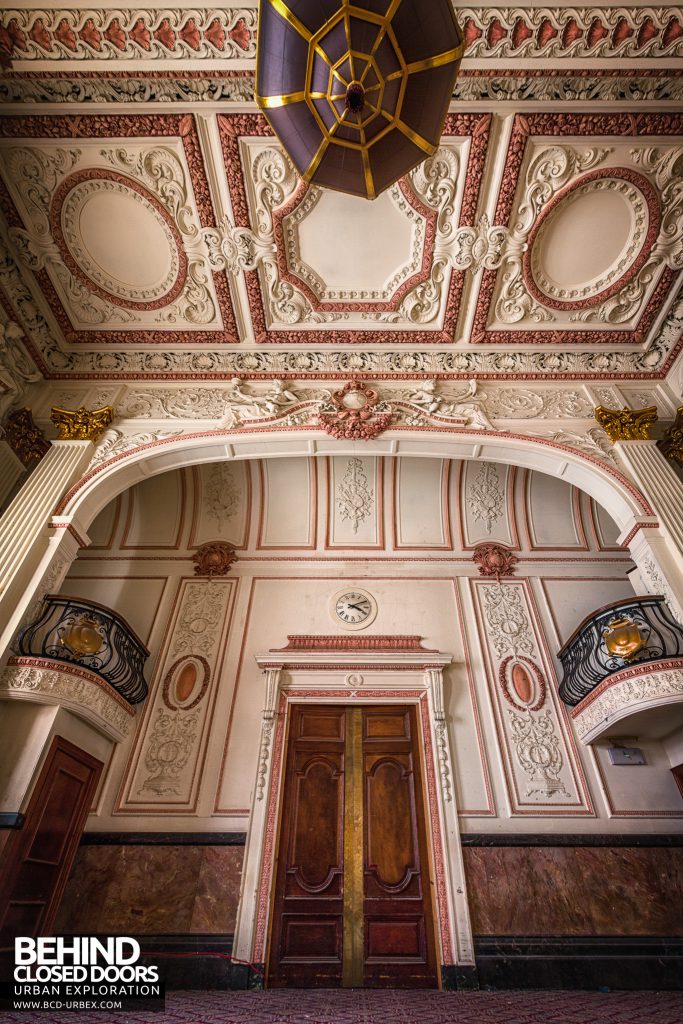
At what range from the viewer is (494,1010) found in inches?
107

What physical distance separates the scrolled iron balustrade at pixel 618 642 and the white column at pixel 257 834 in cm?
295

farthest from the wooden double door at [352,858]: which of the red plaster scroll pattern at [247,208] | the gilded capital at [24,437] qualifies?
the red plaster scroll pattern at [247,208]

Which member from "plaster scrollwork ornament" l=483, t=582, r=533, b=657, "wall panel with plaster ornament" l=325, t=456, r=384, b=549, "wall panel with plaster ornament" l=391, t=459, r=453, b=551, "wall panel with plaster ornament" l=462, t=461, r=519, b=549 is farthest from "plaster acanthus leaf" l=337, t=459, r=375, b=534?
"plaster scrollwork ornament" l=483, t=582, r=533, b=657

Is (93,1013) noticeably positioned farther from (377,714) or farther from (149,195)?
(149,195)

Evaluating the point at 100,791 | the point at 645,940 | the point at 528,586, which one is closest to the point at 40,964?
the point at 100,791

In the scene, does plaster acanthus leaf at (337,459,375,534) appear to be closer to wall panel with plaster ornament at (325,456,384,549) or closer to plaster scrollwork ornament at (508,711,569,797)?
wall panel with plaster ornament at (325,456,384,549)

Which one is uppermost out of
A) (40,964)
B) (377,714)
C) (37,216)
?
(37,216)

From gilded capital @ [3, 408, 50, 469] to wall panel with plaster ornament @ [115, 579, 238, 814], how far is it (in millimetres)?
2063

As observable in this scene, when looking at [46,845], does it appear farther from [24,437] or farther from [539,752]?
[539,752]

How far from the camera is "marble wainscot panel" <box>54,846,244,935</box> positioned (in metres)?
3.88

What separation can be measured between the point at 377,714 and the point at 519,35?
5.93 metres

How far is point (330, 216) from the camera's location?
4.48 m

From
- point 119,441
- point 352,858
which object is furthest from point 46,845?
point 119,441

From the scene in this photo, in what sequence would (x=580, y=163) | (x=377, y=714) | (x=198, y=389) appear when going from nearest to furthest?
(x=580, y=163)
(x=377, y=714)
(x=198, y=389)
